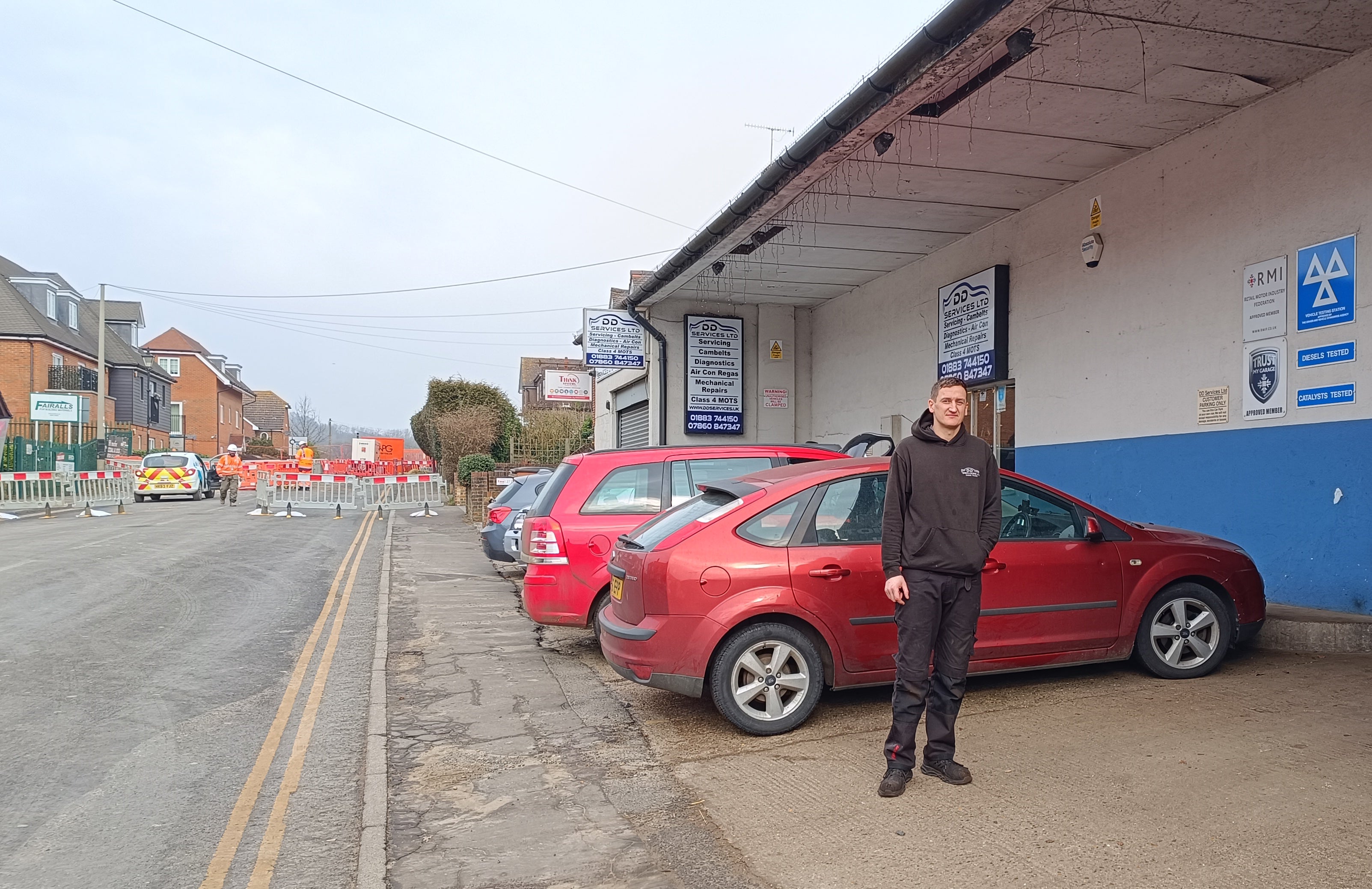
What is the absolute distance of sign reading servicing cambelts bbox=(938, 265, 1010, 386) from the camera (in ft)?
39.0

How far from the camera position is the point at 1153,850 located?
12.0 feet

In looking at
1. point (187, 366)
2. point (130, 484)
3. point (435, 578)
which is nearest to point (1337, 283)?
point (435, 578)

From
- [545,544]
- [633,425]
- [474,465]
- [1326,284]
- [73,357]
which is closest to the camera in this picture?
[545,544]

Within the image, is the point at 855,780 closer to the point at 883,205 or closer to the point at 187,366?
the point at 883,205

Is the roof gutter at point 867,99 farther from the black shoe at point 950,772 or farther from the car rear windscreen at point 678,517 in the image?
the black shoe at point 950,772

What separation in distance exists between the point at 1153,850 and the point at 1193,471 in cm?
621

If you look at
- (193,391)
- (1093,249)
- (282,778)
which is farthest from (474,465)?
(193,391)

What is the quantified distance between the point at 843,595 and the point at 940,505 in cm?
130

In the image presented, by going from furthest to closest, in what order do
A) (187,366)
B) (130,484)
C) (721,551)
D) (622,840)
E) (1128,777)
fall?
1. (187,366)
2. (130,484)
3. (721,551)
4. (1128,777)
5. (622,840)

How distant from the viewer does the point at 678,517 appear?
588 cm

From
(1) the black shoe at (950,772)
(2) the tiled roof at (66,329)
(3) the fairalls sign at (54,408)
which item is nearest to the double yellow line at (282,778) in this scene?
(1) the black shoe at (950,772)

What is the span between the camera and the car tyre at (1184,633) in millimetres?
6156

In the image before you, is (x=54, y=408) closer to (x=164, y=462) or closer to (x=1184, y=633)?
(x=164, y=462)

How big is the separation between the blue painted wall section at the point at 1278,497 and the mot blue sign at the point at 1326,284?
84 cm
